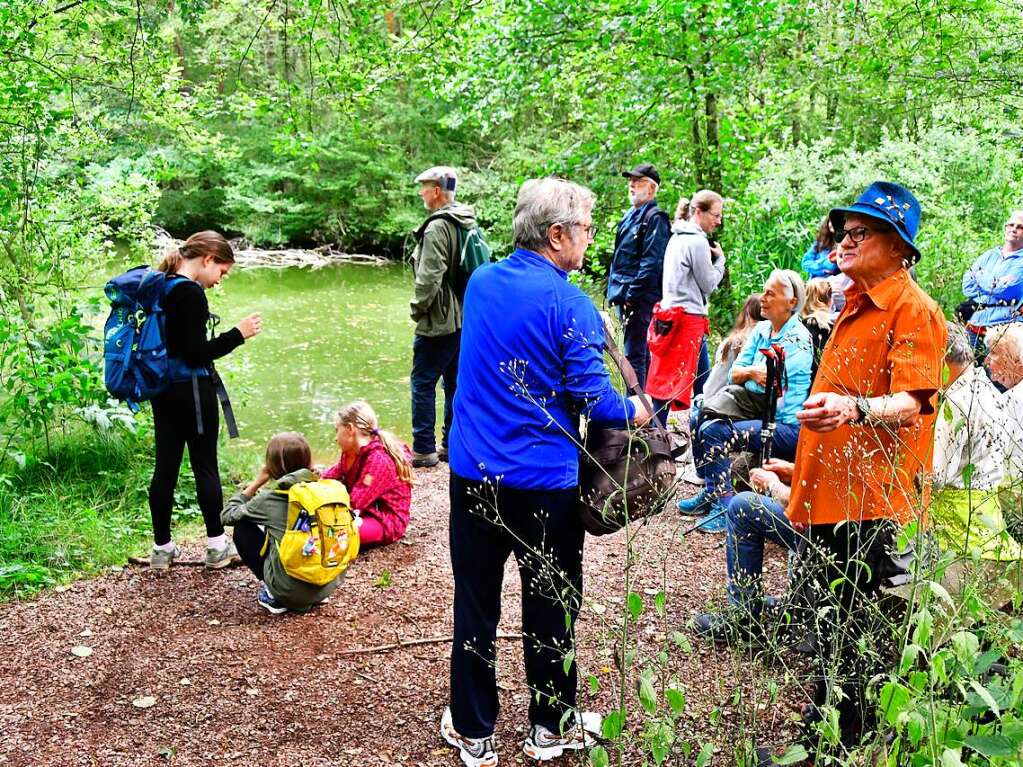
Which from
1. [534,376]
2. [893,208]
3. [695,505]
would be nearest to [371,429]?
[695,505]

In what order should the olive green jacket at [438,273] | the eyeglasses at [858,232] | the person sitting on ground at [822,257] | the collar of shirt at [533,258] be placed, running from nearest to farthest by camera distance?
the eyeglasses at [858,232] < the collar of shirt at [533,258] < the olive green jacket at [438,273] < the person sitting on ground at [822,257]

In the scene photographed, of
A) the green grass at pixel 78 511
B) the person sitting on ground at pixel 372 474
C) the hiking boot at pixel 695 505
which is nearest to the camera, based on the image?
the person sitting on ground at pixel 372 474

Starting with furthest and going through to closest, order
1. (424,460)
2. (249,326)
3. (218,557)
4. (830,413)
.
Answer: (424,460) < (218,557) < (249,326) < (830,413)

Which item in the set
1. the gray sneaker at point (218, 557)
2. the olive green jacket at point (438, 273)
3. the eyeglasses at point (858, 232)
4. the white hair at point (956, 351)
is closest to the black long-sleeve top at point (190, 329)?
the gray sneaker at point (218, 557)

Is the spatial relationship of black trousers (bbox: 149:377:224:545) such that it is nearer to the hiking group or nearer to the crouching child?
the hiking group

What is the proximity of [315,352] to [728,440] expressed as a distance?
1001cm

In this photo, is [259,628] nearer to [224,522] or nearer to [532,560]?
[224,522]

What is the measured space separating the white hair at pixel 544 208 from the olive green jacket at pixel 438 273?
3310 mm

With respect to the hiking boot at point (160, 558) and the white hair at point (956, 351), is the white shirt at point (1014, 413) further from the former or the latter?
the hiking boot at point (160, 558)

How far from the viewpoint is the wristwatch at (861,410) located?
2.24 metres

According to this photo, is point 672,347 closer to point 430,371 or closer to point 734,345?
point 734,345

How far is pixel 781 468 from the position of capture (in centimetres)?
298

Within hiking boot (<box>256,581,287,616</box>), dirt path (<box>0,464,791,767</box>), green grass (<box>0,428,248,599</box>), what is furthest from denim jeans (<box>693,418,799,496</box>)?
green grass (<box>0,428,248,599</box>)

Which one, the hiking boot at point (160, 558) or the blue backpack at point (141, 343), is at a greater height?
the blue backpack at point (141, 343)
